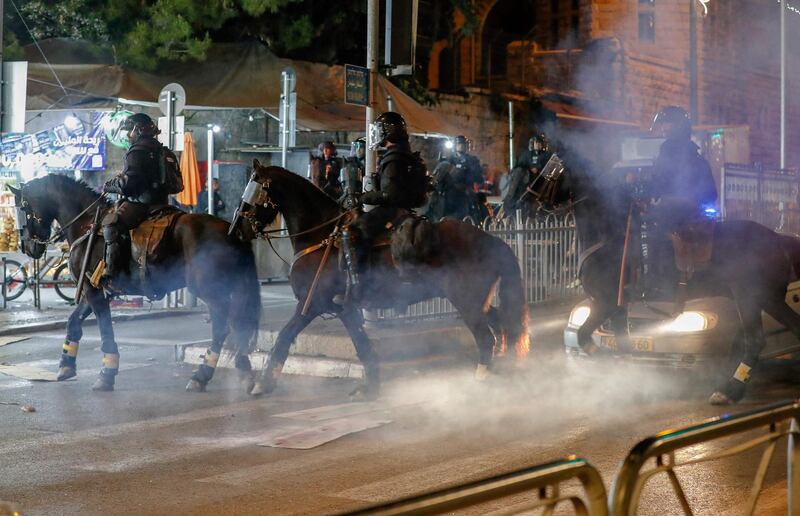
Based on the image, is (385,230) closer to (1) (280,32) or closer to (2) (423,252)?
(2) (423,252)

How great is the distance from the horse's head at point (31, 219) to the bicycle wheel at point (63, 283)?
5.68 metres

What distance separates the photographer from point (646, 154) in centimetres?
2373

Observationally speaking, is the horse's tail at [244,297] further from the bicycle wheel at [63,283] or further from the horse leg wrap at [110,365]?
the bicycle wheel at [63,283]

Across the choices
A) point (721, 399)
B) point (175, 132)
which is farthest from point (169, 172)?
point (721, 399)

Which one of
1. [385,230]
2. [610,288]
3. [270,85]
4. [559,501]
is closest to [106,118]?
[270,85]

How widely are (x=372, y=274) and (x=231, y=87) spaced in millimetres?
12067

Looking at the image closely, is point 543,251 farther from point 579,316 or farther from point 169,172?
point 169,172

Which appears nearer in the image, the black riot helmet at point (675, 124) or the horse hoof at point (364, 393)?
the black riot helmet at point (675, 124)

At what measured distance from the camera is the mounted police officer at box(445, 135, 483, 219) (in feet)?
58.8

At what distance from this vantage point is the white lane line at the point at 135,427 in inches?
314

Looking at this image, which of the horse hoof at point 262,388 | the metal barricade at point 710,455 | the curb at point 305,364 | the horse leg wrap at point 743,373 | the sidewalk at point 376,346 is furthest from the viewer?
the sidewalk at point 376,346

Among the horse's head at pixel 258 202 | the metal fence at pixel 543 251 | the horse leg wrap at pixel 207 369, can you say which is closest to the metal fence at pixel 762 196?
the metal fence at pixel 543 251

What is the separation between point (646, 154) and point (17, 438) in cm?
1810

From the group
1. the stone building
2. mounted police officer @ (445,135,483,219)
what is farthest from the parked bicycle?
the stone building
